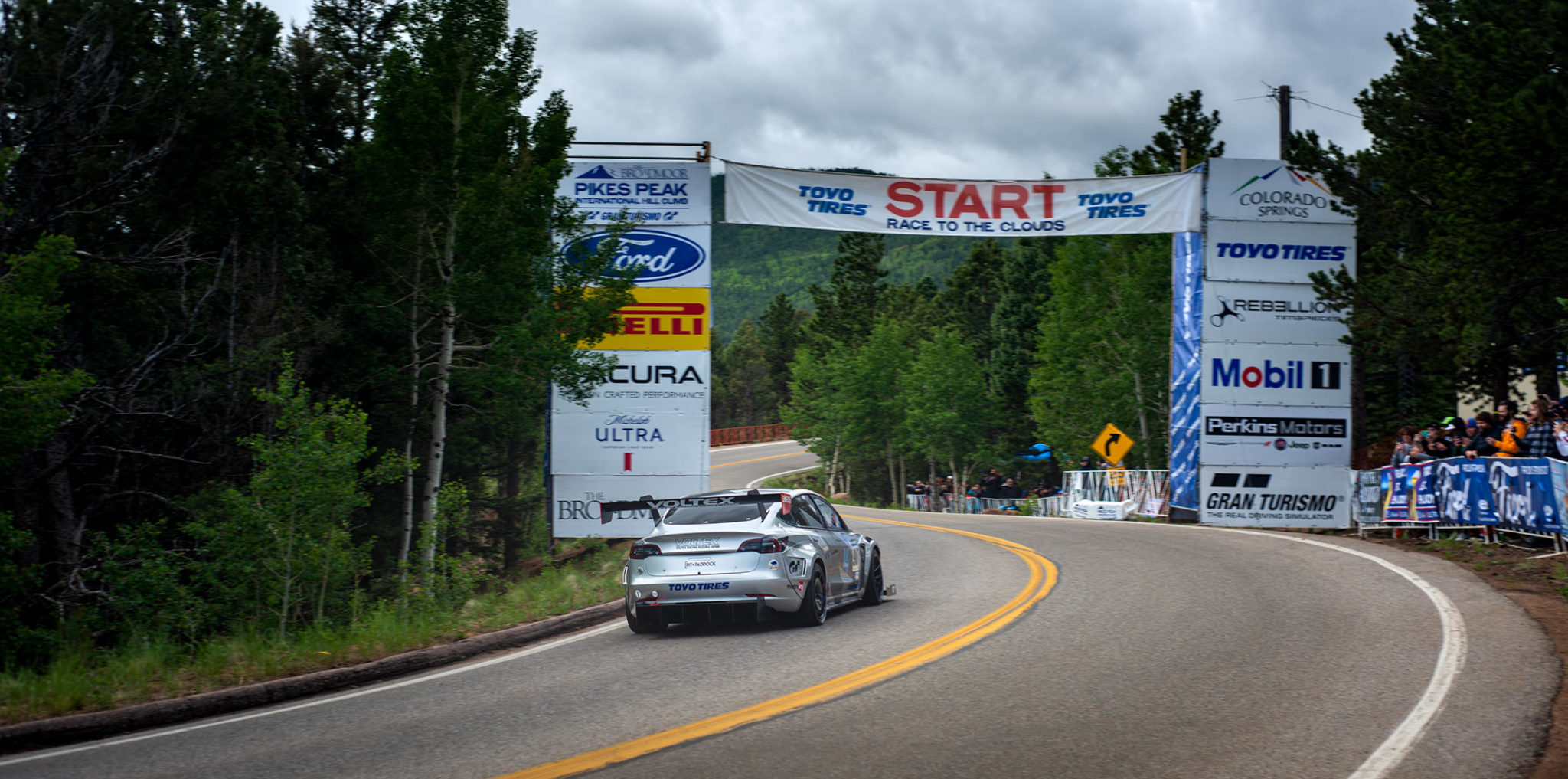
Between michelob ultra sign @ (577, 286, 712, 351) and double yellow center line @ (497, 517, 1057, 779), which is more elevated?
michelob ultra sign @ (577, 286, 712, 351)

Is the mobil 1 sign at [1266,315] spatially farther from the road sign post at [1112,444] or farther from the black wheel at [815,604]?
the black wheel at [815,604]

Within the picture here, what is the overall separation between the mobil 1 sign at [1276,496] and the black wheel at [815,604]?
1514cm

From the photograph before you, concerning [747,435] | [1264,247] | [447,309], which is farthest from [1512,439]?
[747,435]

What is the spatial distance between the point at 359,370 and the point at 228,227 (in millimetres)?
3665

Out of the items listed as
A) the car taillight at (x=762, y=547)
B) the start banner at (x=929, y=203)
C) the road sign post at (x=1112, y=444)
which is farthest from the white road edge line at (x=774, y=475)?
the car taillight at (x=762, y=547)

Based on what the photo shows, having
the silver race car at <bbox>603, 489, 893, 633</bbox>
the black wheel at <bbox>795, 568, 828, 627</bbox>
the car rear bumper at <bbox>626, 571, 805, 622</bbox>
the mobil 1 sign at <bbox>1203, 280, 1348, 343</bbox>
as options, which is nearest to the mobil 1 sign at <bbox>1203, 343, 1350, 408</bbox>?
the mobil 1 sign at <bbox>1203, 280, 1348, 343</bbox>

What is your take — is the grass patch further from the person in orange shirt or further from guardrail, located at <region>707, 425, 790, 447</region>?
guardrail, located at <region>707, 425, 790, 447</region>

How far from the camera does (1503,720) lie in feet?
24.0

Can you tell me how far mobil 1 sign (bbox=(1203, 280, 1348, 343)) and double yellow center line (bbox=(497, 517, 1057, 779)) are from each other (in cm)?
1298

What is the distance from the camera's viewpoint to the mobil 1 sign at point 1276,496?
81.1ft

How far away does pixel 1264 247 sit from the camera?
81.6ft

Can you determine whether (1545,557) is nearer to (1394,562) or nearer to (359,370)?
(1394,562)

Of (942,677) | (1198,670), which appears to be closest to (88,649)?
(942,677)

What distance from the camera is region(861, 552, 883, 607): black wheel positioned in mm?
13992
